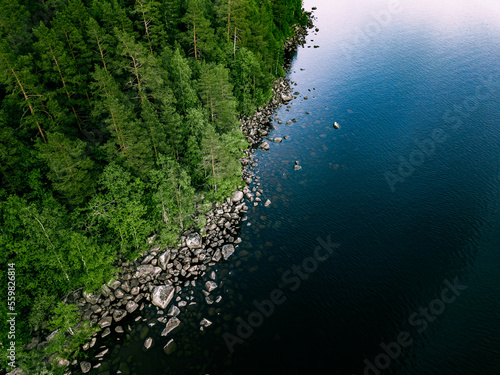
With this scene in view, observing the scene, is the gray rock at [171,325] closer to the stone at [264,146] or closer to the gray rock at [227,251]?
the gray rock at [227,251]

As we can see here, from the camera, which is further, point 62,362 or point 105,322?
point 105,322

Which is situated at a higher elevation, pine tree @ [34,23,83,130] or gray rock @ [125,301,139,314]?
pine tree @ [34,23,83,130]

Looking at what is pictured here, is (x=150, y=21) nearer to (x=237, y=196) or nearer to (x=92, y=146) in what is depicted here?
(x=92, y=146)

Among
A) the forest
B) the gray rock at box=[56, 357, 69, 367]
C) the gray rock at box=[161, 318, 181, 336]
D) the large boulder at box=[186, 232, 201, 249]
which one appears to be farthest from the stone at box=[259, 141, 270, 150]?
the gray rock at box=[56, 357, 69, 367]

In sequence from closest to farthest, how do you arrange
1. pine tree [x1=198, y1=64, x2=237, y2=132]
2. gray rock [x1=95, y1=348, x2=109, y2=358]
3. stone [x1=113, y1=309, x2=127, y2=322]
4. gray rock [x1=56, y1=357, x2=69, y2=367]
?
gray rock [x1=56, y1=357, x2=69, y2=367] < gray rock [x1=95, y1=348, x2=109, y2=358] < stone [x1=113, y1=309, x2=127, y2=322] < pine tree [x1=198, y1=64, x2=237, y2=132]

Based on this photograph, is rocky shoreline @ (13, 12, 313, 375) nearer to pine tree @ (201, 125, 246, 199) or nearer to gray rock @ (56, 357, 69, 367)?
gray rock @ (56, 357, 69, 367)

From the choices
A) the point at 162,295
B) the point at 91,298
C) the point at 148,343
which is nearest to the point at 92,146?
the point at 91,298

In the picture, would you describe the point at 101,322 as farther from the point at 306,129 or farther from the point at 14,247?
the point at 306,129

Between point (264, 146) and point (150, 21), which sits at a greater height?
point (150, 21)
